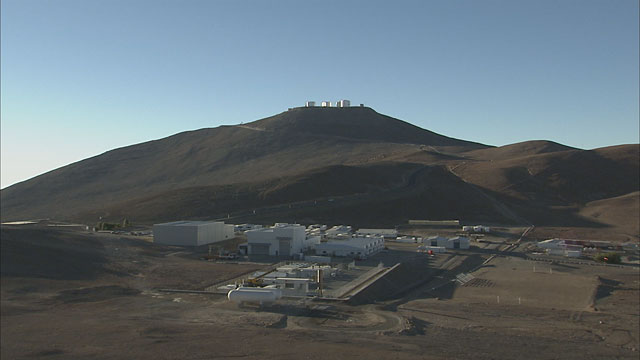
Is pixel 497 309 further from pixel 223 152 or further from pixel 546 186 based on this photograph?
pixel 223 152

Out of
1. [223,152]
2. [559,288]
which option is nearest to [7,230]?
[559,288]

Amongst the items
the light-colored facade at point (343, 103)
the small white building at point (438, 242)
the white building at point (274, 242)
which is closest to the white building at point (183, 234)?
the white building at point (274, 242)

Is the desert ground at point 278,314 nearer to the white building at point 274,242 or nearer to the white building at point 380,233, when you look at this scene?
the white building at point 274,242

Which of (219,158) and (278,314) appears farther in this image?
(219,158)

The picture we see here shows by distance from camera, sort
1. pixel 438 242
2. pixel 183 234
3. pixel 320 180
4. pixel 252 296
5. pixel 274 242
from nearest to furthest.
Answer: pixel 252 296, pixel 274 242, pixel 183 234, pixel 438 242, pixel 320 180

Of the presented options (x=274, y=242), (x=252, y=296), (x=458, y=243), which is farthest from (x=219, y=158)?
(x=252, y=296)

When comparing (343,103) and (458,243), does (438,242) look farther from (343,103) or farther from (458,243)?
(343,103)

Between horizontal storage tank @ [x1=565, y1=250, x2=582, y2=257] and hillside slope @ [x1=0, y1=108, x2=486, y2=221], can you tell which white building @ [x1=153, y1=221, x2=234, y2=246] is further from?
hillside slope @ [x1=0, y1=108, x2=486, y2=221]
